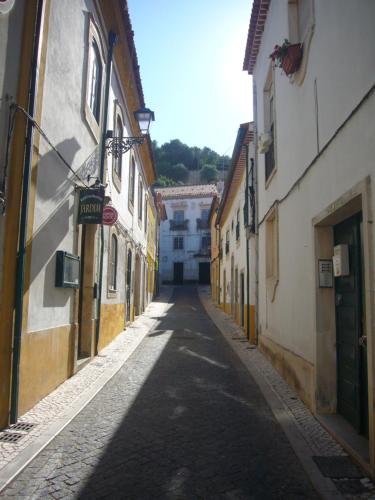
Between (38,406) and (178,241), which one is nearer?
(38,406)

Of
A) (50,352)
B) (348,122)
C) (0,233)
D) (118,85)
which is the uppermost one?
(118,85)

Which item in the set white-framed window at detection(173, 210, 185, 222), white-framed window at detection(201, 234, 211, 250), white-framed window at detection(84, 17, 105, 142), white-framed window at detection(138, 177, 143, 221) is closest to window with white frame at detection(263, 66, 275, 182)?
white-framed window at detection(84, 17, 105, 142)

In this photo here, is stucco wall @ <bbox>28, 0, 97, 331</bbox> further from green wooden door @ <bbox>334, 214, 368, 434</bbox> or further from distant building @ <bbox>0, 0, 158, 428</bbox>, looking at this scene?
green wooden door @ <bbox>334, 214, 368, 434</bbox>

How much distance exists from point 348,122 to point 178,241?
4026cm

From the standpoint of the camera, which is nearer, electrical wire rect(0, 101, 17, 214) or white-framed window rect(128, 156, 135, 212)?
electrical wire rect(0, 101, 17, 214)

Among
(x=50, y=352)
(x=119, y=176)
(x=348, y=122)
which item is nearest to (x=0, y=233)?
(x=50, y=352)

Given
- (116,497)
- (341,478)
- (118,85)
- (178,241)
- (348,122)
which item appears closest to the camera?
(116,497)

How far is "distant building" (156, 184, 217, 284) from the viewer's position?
43.6 m

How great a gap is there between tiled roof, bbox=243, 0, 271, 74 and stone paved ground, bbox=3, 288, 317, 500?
729cm

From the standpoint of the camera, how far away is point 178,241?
145 ft

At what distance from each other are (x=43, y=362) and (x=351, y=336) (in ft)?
12.3

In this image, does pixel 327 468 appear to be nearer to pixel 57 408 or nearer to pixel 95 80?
pixel 57 408

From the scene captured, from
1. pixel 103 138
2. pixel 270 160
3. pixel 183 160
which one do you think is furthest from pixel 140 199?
pixel 183 160

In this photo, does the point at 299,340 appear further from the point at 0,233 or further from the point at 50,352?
the point at 0,233
